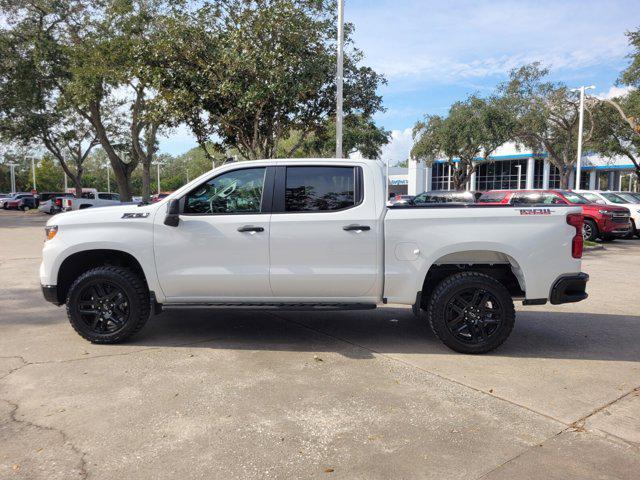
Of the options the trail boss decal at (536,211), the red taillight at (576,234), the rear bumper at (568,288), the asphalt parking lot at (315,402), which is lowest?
the asphalt parking lot at (315,402)

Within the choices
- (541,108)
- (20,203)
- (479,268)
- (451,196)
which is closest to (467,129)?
(541,108)

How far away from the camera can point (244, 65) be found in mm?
12609

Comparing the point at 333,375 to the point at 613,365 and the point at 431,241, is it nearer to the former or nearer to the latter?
the point at 431,241

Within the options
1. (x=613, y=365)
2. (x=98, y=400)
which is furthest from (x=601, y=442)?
(x=98, y=400)

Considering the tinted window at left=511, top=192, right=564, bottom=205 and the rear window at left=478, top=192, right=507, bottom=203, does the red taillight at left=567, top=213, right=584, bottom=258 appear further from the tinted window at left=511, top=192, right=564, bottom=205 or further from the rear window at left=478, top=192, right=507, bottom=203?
the rear window at left=478, top=192, right=507, bottom=203

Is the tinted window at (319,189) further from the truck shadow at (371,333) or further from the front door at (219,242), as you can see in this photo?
→ the truck shadow at (371,333)

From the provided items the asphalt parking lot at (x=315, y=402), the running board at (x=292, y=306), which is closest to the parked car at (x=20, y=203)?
the asphalt parking lot at (x=315, y=402)

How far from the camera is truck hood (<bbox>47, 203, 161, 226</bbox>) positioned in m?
5.32

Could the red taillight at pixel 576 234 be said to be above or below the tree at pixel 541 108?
below

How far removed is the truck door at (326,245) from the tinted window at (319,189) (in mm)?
10

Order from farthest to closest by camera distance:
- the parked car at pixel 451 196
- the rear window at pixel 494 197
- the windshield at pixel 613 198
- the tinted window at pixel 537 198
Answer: the parked car at pixel 451 196, the windshield at pixel 613 198, the rear window at pixel 494 197, the tinted window at pixel 537 198

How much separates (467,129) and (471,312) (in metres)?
32.7

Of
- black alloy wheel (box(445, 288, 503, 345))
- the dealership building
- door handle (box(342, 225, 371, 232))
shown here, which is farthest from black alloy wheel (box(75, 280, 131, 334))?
the dealership building

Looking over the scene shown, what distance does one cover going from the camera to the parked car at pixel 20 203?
48188 millimetres
